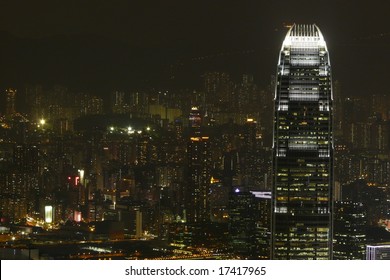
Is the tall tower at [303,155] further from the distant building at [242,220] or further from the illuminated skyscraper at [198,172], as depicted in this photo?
the illuminated skyscraper at [198,172]

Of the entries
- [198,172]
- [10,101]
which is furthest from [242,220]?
[10,101]

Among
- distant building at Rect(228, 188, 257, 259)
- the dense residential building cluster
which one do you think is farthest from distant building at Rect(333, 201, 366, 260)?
distant building at Rect(228, 188, 257, 259)

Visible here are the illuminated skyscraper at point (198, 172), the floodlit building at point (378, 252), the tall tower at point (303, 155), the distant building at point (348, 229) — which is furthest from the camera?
the tall tower at point (303, 155)

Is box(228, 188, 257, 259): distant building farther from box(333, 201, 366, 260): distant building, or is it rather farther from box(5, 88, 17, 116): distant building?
box(5, 88, 17, 116): distant building

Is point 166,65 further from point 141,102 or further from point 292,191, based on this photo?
point 292,191

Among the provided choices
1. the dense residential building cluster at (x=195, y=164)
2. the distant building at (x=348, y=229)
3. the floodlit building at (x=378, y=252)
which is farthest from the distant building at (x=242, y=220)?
the floodlit building at (x=378, y=252)

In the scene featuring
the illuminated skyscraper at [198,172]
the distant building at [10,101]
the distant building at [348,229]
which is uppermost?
the distant building at [10,101]

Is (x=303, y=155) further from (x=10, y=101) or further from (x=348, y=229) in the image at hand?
(x=10, y=101)
